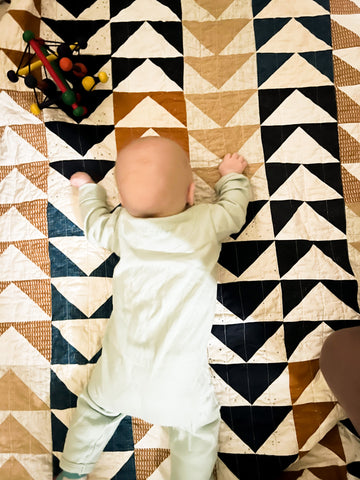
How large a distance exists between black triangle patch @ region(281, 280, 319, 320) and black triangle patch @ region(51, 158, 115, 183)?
0.63 metres

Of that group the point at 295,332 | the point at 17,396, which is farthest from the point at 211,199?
the point at 17,396

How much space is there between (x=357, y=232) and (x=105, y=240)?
0.73 meters

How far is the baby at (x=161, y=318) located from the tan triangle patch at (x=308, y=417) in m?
0.22

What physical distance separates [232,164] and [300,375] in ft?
2.07

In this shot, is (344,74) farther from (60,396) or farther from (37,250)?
(60,396)

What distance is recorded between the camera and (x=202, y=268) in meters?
1.09

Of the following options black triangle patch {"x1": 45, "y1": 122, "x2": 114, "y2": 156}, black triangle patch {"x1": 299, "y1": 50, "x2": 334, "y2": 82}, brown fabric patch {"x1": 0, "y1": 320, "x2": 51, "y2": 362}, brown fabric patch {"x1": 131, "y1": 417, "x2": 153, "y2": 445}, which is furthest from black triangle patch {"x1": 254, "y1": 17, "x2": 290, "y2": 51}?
brown fabric patch {"x1": 131, "y1": 417, "x2": 153, "y2": 445}

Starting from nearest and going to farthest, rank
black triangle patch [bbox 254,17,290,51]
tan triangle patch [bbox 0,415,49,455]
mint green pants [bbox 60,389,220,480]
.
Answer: mint green pants [bbox 60,389,220,480]
tan triangle patch [bbox 0,415,49,455]
black triangle patch [bbox 254,17,290,51]

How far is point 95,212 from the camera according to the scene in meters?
1.18

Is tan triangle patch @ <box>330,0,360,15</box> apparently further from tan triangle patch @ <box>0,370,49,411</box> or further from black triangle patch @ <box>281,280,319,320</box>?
tan triangle patch @ <box>0,370,49,411</box>

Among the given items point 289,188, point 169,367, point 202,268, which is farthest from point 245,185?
point 169,367

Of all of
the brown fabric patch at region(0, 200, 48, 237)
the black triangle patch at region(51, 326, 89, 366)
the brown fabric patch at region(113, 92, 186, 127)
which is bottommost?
the black triangle patch at region(51, 326, 89, 366)

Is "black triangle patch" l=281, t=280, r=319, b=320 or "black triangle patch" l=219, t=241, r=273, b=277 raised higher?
"black triangle patch" l=219, t=241, r=273, b=277

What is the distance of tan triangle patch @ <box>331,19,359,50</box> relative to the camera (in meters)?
1.23
